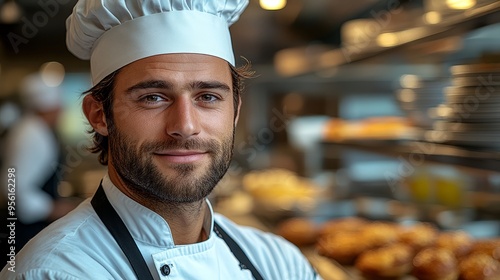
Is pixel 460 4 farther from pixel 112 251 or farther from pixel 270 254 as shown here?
pixel 112 251

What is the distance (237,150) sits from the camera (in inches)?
236

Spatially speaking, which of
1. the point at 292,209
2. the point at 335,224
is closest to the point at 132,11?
the point at 335,224

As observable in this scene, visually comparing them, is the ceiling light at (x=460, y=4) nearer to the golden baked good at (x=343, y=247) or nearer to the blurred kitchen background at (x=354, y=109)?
the blurred kitchen background at (x=354, y=109)

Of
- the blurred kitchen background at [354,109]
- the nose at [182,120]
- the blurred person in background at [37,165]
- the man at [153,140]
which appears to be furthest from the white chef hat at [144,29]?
the blurred person in background at [37,165]

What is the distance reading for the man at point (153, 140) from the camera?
4.38ft

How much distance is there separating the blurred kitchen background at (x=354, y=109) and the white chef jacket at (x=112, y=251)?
2.38 ft

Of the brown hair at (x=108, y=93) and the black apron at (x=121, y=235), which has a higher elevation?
the brown hair at (x=108, y=93)

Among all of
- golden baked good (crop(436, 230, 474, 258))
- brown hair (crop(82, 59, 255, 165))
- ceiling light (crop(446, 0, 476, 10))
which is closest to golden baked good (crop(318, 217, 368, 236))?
golden baked good (crop(436, 230, 474, 258))

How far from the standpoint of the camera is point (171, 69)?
1.38m

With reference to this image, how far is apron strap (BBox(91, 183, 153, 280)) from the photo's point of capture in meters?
1.32

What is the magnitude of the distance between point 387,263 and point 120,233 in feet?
3.33

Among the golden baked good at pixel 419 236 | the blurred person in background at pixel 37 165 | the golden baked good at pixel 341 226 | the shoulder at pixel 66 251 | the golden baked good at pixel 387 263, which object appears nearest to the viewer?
the shoulder at pixel 66 251

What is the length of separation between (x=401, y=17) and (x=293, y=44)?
3.43 meters

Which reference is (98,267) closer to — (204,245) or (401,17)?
(204,245)
